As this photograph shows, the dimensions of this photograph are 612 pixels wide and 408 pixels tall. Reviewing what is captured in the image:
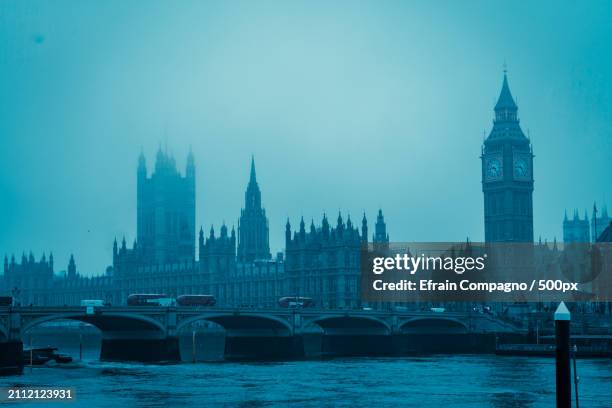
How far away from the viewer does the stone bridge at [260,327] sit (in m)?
75.6

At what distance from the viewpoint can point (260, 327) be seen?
94.8m

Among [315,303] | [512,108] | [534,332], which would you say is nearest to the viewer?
[534,332]

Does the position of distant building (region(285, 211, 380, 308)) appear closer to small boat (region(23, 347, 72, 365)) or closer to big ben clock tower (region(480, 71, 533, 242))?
big ben clock tower (region(480, 71, 533, 242))

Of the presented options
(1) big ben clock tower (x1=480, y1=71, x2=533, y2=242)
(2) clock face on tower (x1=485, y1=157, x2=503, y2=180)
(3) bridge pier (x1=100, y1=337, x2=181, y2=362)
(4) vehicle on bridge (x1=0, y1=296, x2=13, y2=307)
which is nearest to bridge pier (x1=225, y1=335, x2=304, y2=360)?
(3) bridge pier (x1=100, y1=337, x2=181, y2=362)

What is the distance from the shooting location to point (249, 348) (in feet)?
309

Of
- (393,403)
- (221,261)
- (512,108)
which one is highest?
(512,108)

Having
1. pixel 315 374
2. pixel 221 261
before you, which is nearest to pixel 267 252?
pixel 221 261

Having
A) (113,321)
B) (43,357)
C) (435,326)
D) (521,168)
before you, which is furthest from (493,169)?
(43,357)

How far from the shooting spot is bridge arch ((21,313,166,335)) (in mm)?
73287

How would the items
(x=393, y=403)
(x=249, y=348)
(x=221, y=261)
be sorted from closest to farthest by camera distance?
(x=393, y=403) < (x=249, y=348) < (x=221, y=261)

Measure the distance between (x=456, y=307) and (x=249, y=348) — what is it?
3663 centimetres

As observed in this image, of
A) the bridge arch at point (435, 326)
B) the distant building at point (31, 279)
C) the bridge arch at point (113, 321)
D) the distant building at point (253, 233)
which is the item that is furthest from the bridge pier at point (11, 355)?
the distant building at point (31, 279)

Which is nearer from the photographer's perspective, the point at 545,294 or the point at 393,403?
the point at 393,403

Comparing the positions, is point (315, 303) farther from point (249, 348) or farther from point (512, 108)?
point (512, 108)
